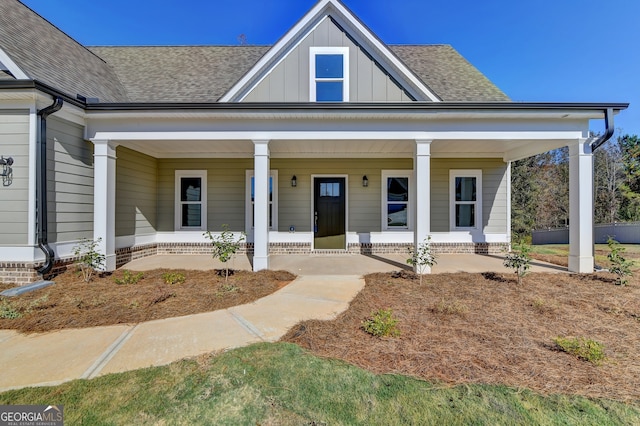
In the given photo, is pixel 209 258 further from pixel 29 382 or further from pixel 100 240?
pixel 29 382

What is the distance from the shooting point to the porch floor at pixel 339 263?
20.5 ft

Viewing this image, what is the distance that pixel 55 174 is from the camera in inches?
205

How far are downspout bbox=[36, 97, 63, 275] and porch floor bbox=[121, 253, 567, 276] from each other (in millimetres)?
1606

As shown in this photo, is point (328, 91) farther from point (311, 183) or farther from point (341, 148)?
point (311, 183)

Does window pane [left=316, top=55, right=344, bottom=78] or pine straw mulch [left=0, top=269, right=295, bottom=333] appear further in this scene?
window pane [left=316, top=55, right=344, bottom=78]

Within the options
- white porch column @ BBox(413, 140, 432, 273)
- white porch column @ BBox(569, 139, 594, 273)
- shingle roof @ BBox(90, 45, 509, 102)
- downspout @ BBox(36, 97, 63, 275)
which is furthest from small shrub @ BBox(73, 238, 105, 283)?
white porch column @ BBox(569, 139, 594, 273)

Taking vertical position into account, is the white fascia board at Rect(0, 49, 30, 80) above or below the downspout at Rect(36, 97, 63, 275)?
above

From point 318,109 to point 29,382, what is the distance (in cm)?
529

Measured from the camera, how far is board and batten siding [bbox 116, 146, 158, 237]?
6918 millimetres

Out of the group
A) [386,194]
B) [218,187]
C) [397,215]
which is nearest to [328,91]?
[386,194]

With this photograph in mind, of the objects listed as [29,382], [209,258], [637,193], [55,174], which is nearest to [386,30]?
[209,258]

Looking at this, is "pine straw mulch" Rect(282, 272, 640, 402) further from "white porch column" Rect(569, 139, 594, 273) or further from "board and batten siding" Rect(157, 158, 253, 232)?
"board and batten siding" Rect(157, 158, 253, 232)

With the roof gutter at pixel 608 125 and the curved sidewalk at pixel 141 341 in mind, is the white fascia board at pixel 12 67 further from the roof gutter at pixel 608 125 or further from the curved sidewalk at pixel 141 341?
the roof gutter at pixel 608 125
